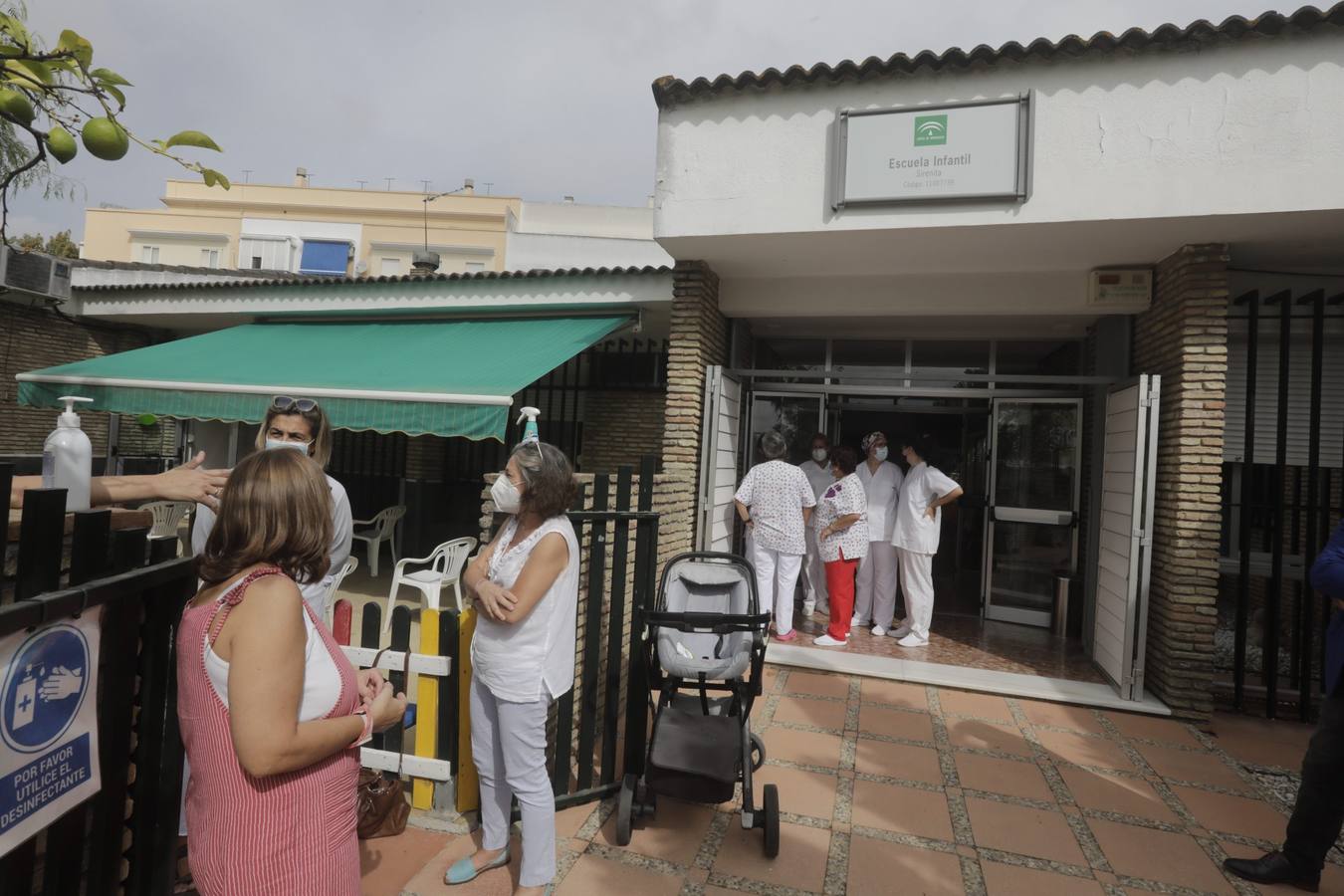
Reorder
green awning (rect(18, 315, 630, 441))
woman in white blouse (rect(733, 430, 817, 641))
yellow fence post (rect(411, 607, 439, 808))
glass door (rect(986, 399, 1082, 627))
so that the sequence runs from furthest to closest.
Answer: glass door (rect(986, 399, 1082, 627)), green awning (rect(18, 315, 630, 441)), woman in white blouse (rect(733, 430, 817, 641)), yellow fence post (rect(411, 607, 439, 808))

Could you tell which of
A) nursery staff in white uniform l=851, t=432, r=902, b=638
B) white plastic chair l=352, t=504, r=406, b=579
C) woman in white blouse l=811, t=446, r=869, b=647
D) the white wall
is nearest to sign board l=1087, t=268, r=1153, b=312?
the white wall

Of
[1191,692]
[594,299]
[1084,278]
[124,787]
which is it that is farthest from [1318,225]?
[124,787]

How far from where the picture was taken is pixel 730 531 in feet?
22.3

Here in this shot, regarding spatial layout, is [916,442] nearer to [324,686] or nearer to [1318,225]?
[1318,225]

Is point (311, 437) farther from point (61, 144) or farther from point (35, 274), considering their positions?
point (35, 274)

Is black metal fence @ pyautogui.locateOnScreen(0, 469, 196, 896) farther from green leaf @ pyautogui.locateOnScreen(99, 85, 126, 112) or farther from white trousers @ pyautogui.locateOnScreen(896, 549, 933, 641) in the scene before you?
white trousers @ pyautogui.locateOnScreen(896, 549, 933, 641)

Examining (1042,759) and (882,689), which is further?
(882,689)

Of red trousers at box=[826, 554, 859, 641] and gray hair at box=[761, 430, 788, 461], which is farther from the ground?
gray hair at box=[761, 430, 788, 461]

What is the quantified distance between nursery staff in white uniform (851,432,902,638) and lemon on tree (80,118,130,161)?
19.8ft

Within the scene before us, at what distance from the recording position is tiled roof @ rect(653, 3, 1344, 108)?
13.7 feet

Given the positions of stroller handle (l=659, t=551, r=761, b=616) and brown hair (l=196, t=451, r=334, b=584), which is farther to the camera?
stroller handle (l=659, t=551, r=761, b=616)

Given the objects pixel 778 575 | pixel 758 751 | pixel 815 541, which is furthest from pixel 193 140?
pixel 815 541

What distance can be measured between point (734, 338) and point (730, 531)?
6.48 ft

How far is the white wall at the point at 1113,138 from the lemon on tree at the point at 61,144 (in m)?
4.48
